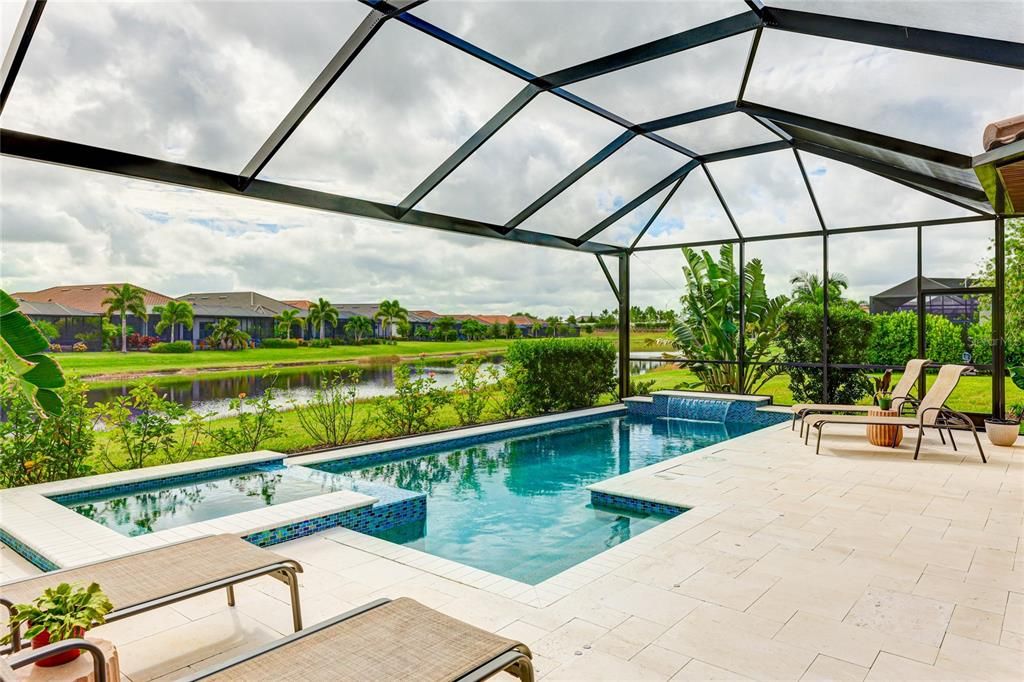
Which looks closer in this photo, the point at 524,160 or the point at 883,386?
the point at 524,160

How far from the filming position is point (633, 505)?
629cm

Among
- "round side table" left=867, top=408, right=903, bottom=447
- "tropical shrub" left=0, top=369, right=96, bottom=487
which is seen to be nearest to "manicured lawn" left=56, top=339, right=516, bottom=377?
"tropical shrub" left=0, top=369, right=96, bottom=487

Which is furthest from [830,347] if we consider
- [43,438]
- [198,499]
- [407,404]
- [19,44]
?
[19,44]

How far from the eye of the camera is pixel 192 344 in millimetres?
8555

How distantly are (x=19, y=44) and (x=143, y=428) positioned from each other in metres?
4.33

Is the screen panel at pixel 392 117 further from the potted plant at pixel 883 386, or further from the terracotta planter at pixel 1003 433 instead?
the potted plant at pixel 883 386

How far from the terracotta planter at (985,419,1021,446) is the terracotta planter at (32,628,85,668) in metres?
10.6

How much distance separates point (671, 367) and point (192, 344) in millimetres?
10038

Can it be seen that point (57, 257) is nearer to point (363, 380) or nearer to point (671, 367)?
point (363, 380)

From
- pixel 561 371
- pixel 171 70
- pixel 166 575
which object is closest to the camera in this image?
pixel 166 575

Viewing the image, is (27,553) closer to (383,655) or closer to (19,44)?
(19,44)

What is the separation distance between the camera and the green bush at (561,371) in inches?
486

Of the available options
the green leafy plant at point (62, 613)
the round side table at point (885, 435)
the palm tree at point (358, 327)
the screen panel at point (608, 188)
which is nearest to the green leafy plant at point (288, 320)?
the palm tree at point (358, 327)

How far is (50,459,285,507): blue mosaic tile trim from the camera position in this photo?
6316mm
